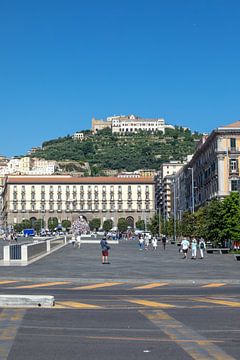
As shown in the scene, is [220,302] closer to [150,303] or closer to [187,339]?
[150,303]

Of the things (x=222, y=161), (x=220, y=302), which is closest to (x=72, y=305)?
(x=220, y=302)

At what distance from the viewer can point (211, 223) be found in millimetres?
63844

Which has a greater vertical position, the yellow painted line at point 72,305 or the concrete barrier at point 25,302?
the concrete barrier at point 25,302

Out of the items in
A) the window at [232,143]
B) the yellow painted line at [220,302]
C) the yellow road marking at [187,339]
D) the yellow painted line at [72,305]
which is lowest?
the yellow painted line at [220,302]

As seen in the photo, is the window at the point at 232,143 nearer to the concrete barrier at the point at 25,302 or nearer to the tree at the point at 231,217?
the tree at the point at 231,217

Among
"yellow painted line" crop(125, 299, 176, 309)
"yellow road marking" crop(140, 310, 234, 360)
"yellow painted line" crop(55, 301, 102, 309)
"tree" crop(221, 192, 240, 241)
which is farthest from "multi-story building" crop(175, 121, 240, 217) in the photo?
"yellow road marking" crop(140, 310, 234, 360)

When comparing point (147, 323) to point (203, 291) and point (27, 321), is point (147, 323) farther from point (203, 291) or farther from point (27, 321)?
point (203, 291)

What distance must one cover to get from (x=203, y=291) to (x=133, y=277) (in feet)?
22.5

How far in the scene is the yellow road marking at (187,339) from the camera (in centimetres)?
1070

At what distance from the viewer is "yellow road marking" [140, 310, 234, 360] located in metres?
10.7

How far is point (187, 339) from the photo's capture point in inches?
483

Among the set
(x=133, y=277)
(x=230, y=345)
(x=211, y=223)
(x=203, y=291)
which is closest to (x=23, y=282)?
(x=133, y=277)

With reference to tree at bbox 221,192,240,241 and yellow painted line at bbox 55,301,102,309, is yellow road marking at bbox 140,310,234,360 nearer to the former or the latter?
yellow painted line at bbox 55,301,102,309

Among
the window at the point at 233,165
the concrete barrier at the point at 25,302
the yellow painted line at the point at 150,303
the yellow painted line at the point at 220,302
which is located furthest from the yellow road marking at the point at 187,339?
the window at the point at 233,165
